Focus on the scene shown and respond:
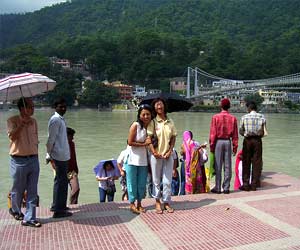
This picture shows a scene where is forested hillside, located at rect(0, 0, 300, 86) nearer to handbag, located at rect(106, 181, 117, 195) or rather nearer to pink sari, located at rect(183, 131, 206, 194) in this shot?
pink sari, located at rect(183, 131, 206, 194)

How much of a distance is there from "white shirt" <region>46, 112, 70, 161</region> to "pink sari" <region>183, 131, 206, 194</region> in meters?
1.80

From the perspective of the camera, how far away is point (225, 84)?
268 feet

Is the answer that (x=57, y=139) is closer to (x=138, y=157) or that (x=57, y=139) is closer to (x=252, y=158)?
(x=138, y=157)

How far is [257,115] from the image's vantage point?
5336 millimetres

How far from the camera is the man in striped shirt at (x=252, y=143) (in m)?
5.33

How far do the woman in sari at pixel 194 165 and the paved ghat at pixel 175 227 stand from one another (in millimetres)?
529

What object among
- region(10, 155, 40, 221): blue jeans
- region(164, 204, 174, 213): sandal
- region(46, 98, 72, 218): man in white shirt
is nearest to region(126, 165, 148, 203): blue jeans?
region(164, 204, 174, 213): sandal

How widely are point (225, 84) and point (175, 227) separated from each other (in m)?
79.5

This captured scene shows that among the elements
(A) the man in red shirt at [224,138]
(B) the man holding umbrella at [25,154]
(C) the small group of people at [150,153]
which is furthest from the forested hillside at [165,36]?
(B) the man holding umbrella at [25,154]

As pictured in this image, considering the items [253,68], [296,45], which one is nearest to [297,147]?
[253,68]

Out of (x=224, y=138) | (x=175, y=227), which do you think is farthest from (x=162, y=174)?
(x=224, y=138)

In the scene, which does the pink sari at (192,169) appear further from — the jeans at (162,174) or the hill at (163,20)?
the hill at (163,20)

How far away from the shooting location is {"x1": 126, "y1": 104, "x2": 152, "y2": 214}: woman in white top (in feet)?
13.6

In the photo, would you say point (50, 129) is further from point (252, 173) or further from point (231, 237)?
point (252, 173)
